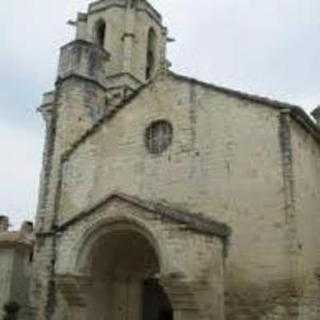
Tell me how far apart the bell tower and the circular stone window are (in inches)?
621

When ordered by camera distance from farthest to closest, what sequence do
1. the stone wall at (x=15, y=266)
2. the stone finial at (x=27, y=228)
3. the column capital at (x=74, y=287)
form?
the stone finial at (x=27, y=228), the stone wall at (x=15, y=266), the column capital at (x=74, y=287)

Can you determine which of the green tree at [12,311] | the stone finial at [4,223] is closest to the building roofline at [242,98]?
the green tree at [12,311]

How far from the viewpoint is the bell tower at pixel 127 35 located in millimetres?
34125

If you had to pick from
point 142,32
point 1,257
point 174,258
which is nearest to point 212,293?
point 174,258

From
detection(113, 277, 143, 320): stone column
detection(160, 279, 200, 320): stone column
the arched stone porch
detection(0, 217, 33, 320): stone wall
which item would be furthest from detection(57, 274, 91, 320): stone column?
detection(0, 217, 33, 320): stone wall

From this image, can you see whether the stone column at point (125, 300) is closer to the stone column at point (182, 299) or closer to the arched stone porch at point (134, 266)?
the arched stone porch at point (134, 266)

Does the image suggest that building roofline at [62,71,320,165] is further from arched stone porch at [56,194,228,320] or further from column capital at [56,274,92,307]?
column capital at [56,274,92,307]

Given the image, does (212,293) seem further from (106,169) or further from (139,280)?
(106,169)

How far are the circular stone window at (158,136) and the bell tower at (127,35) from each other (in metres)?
15.8

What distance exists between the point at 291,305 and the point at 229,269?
177cm

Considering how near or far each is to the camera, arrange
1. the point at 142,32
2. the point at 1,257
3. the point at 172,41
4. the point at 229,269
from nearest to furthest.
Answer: the point at 229,269 < the point at 1,257 < the point at 142,32 < the point at 172,41

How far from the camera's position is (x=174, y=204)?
16609 millimetres

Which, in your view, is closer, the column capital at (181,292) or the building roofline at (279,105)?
the column capital at (181,292)

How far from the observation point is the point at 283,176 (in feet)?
49.5
